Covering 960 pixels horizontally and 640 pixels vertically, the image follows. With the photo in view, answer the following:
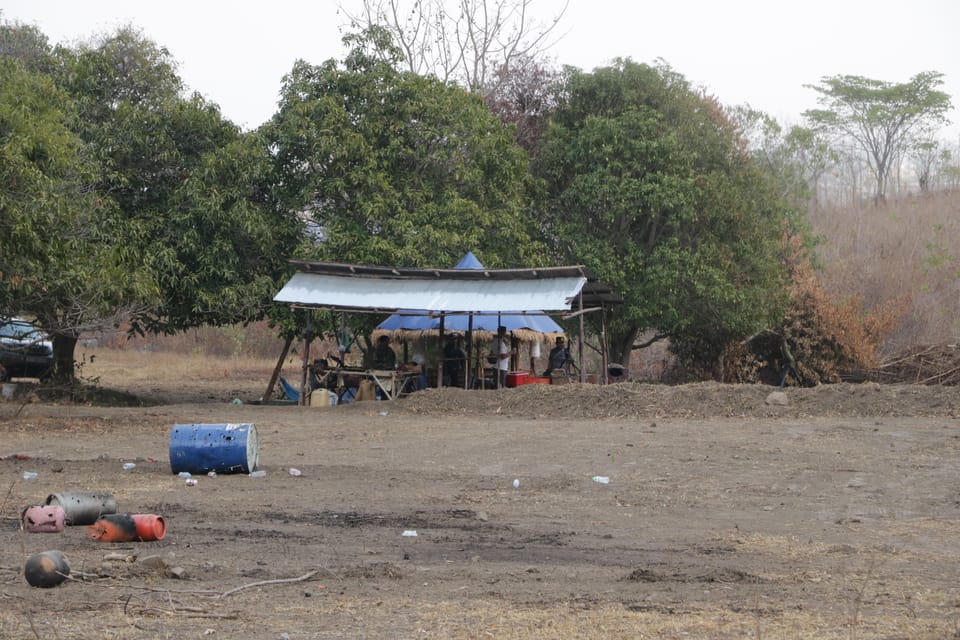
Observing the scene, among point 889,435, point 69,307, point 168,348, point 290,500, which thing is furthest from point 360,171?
point 168,348

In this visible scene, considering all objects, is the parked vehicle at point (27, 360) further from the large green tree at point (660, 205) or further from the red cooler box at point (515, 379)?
the large green tree at point (660, 205)

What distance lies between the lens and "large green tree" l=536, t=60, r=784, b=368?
2780 cm

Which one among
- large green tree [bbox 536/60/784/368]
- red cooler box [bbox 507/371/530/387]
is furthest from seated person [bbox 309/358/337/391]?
large green tree [bbox 536/60/784/368]

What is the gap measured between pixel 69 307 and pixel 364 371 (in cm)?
624

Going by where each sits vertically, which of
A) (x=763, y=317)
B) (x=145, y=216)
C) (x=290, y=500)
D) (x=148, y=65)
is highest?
(x=148, y=65)

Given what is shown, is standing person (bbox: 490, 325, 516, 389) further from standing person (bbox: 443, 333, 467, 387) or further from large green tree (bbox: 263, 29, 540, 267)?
large green tree (bbox: 263, 29, 540, 267)

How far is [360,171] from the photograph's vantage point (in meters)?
25.3

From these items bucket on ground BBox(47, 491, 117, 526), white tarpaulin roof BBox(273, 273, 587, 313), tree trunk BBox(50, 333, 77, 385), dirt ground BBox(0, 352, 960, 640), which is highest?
Result: white tarpaulin roof BBox(273, 273, 587, 313)

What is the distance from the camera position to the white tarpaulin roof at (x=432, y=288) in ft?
73.5

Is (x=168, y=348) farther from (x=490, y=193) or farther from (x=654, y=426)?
(x=654, y=426)

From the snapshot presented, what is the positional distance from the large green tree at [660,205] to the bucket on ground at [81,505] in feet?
63.9

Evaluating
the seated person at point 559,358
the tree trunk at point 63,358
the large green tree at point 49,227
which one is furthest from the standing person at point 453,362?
the tree trunk at point 63,358

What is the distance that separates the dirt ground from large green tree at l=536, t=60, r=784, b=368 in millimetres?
8282

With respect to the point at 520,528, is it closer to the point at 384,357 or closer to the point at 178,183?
the point at 384,357
